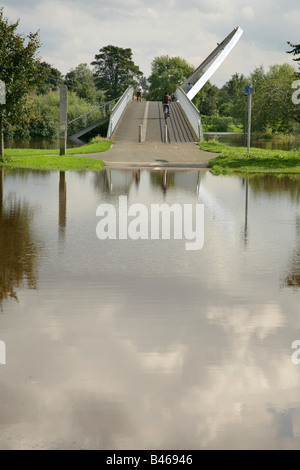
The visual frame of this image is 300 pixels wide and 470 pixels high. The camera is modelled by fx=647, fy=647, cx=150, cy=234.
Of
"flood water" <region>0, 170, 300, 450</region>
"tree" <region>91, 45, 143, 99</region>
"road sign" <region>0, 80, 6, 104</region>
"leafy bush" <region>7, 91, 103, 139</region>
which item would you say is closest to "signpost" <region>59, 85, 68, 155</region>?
"road sign" <region>0, 80, 6, 104</region>

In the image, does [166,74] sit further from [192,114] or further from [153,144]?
[153,144]

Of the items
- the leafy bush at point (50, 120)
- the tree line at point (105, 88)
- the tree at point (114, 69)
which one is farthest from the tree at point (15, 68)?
the tree at point (114, 69)

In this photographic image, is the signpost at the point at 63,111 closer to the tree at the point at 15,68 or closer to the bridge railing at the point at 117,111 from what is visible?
the tree at the point at 15,68

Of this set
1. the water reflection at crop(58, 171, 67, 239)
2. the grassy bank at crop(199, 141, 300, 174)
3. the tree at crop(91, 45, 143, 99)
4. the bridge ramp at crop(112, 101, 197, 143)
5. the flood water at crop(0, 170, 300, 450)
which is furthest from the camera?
the tree at crop(91, 45, 143, 99)

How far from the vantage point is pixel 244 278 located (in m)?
8.77

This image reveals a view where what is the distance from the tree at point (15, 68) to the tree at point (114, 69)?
81992 millimetres

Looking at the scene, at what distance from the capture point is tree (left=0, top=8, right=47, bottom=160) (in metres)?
26.4

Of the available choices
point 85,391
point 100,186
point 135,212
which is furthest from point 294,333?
point 100,186

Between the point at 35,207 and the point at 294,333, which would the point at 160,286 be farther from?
the point at 35,207

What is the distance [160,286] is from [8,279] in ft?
6.72

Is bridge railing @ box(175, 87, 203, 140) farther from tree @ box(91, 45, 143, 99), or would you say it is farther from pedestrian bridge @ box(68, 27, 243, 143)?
tree @ box(91, 45, 143, 99)

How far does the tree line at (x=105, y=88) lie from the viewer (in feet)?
87.5

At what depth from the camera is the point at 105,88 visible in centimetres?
10856

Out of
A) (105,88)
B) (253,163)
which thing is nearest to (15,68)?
(253,163)
